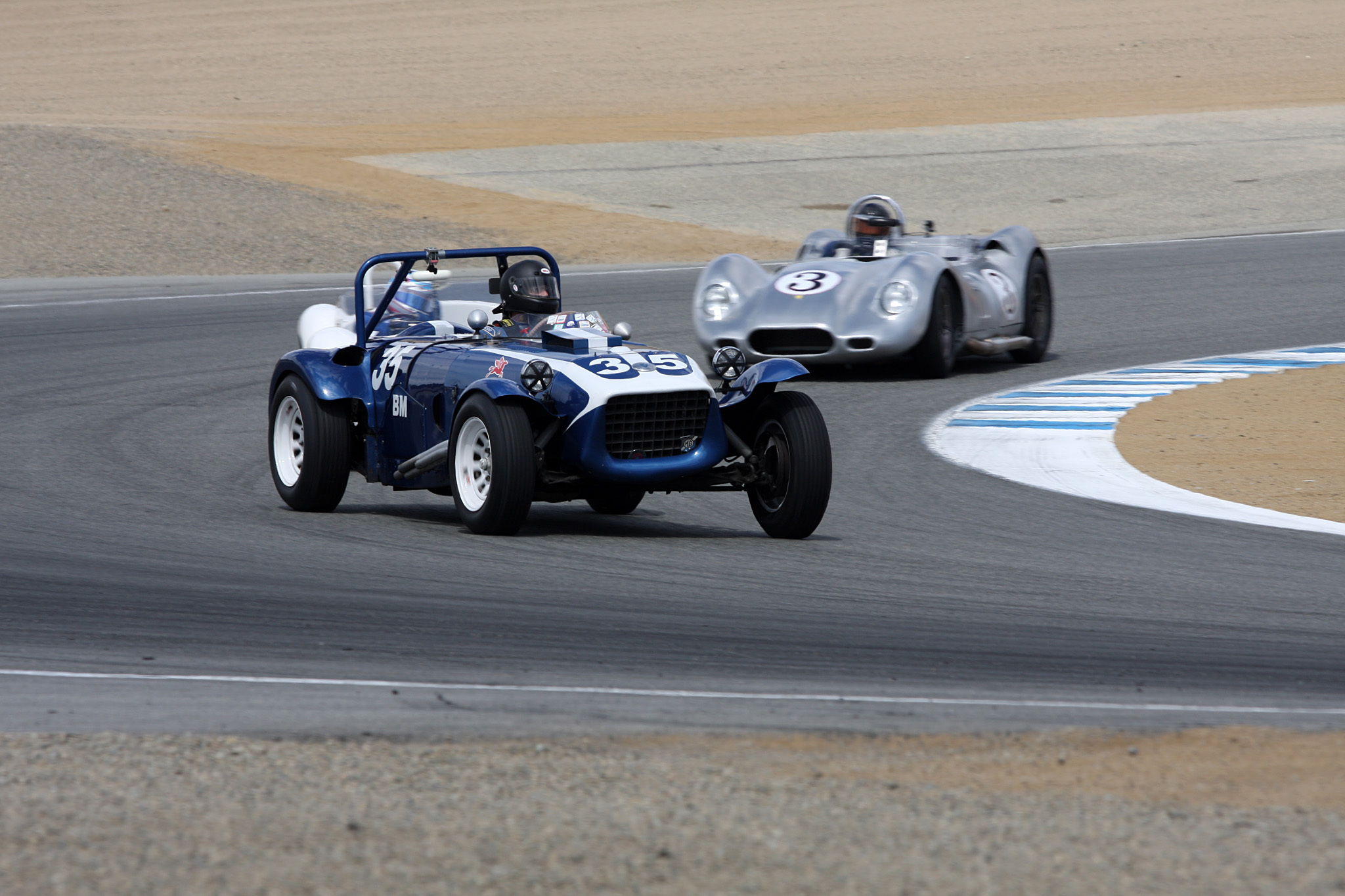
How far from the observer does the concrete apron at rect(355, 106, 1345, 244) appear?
28609mm

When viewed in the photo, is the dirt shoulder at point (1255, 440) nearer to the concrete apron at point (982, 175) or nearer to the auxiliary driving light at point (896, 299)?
the auxiliary driving light at point (896, 299)

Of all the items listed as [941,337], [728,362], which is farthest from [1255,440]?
[728,362]

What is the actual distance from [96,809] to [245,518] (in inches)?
190

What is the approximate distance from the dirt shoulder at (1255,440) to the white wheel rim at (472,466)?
13.2ft

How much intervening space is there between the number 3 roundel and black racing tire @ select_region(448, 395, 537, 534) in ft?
21.2

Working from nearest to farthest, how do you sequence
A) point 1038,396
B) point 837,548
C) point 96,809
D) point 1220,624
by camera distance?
1. point 96,809
2. point 1220,624
3. point 837,548
4. point 1038,396

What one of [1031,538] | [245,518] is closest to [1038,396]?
[1031,538]

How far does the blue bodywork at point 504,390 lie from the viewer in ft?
27.2

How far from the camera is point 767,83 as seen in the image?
156 feet

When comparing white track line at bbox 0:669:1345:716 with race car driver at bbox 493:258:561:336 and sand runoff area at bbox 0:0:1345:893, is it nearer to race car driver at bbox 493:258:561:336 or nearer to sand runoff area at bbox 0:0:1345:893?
sand runoff area at bbox 0:0:1345:893

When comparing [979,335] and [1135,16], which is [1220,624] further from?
[1135,16]

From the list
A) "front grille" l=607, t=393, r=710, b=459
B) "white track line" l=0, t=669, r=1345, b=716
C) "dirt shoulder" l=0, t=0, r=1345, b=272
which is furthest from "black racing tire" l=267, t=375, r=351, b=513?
"dirt shoulder" l=0, t=0, r=1345, b=272

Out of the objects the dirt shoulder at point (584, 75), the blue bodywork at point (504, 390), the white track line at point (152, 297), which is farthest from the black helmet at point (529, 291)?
the dirt shoulder at point (584, 75)

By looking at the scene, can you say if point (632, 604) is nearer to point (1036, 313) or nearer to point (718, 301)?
point (718, 301)
